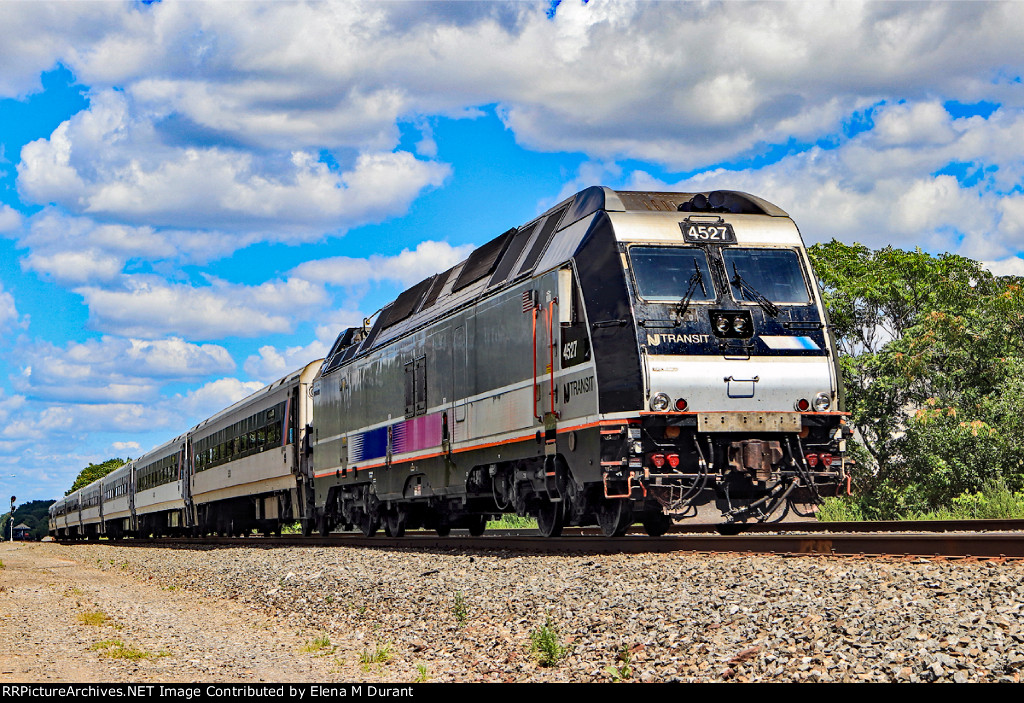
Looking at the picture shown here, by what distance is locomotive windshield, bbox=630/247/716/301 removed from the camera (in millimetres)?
13086

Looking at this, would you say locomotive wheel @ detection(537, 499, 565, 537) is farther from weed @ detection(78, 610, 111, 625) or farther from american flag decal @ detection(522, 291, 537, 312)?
weed @ detection(78, 610, 111, 625)

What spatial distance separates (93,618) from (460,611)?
5.63 m

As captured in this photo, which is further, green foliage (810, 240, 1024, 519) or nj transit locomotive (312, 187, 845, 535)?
green foliage (810, 240, 1024, 519)

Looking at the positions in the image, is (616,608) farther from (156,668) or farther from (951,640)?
(156,668)

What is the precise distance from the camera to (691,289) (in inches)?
517

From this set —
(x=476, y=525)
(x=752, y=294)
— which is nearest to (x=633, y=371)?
(x=752, y=294)

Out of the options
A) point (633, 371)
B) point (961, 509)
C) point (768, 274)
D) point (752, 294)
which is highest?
point (768, 274)

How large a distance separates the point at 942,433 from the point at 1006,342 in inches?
160

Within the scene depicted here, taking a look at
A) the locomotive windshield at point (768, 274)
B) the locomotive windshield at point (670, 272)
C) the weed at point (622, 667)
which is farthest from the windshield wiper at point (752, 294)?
the weed at point (622, 667)

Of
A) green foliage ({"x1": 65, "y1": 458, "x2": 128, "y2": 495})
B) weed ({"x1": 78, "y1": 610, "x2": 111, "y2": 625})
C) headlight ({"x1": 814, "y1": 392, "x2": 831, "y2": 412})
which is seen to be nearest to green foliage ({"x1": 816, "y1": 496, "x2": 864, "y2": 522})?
headlight ({"x1": 814, "y1": 392, "x2": 831, "y2": 412})

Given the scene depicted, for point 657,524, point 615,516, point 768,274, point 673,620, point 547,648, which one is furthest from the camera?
point 657,524

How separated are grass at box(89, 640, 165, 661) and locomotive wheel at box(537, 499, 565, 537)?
6.26 meters

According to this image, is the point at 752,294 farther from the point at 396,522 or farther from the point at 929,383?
the point at 929,383
